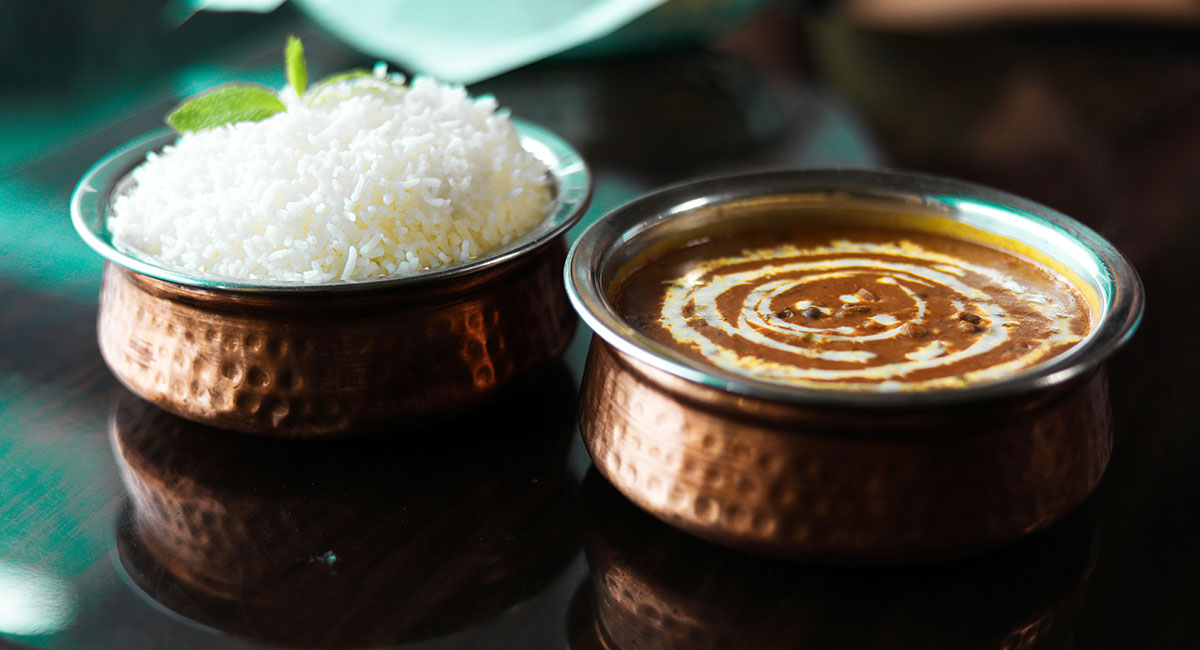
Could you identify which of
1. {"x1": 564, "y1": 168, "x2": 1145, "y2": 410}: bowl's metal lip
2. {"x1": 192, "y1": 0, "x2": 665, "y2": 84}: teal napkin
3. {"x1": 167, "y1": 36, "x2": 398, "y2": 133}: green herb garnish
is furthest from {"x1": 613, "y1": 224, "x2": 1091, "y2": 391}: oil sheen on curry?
{"x1": 192, "y1": 0, "x2": 665, "y2": 84}: teal napkin

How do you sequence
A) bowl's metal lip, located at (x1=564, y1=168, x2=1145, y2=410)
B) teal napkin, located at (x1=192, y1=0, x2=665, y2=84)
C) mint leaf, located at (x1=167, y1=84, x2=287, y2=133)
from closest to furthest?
bowl's metal lip, located at (x1=564, y1=168, x2=1145, y2=410)
mint leaf, located at (x1=167, y1=84, x2=287, y2=133)
teal napkin, located at (x1=192, y1=0, x2=665, y2=84)

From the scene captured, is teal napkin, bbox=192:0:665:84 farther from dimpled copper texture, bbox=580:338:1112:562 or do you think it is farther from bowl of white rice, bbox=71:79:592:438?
dimpled copper texture, bbox=580:338:1112:562

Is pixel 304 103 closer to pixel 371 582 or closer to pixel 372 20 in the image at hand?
pixel 371 582

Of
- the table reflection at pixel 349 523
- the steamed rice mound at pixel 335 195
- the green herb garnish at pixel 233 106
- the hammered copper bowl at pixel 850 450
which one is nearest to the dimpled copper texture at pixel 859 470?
the hammered copper bowl at pixel 850 450

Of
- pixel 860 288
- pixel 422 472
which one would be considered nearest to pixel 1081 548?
pixel 860 288

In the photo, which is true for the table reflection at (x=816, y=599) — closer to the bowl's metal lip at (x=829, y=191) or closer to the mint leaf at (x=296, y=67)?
the bowl's metal lip at (x=829, y=191)

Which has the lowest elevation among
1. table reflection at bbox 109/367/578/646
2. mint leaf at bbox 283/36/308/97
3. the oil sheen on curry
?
table reflection at bbox 109/367/578/646
